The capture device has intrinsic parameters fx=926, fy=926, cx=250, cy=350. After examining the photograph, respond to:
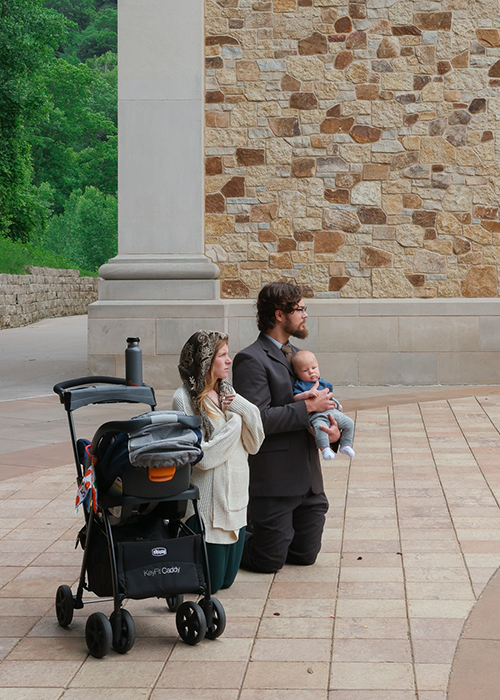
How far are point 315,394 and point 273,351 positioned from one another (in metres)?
0.35

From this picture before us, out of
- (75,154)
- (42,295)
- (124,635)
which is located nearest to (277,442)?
(124,635)

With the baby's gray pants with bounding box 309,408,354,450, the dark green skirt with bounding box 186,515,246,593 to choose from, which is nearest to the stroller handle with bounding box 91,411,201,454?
the dark green skirt with bounding box 186,515,246,593

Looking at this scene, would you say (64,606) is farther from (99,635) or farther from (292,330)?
(292,330)

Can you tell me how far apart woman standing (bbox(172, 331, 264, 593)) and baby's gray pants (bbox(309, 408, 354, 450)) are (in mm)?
373

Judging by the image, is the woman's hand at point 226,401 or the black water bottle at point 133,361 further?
the black water bottle at point 133,361

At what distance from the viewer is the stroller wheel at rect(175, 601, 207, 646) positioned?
12.1 feet

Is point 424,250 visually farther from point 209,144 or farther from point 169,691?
point 169,691

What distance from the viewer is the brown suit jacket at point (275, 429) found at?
179 inches

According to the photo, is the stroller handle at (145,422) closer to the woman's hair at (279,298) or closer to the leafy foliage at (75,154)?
the woman's hair at (279,298)

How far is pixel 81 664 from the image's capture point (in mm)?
3600

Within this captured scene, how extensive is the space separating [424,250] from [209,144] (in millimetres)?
3188

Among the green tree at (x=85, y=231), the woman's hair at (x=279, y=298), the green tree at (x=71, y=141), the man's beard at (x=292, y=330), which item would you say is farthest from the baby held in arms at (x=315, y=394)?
the green tree at (x=71, y=141)

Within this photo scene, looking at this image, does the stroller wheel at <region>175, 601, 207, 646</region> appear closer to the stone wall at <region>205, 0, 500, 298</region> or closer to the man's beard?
the man's beard

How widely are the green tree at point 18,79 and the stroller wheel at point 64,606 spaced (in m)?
25.5
